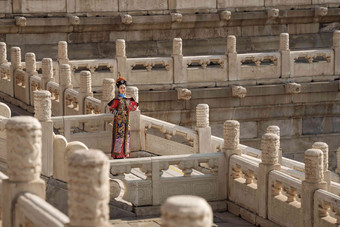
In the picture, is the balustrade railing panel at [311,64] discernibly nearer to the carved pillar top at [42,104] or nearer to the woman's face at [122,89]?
the woman's face at [122,89]

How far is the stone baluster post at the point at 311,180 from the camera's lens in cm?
1388

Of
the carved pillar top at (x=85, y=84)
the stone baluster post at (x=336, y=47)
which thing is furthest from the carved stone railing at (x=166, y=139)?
the stone baluster post at (x=336, y=47)

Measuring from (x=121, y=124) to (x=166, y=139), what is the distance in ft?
5.17

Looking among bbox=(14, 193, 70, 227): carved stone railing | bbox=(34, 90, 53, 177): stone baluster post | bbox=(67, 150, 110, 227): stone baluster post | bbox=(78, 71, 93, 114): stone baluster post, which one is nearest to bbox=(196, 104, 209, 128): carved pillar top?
bbox=(78, 71, 93, 114): stone baluster post

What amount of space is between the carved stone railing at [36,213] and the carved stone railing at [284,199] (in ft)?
18.4

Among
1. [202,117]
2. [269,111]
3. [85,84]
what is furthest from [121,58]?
[202,117]

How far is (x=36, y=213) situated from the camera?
30.7 ft

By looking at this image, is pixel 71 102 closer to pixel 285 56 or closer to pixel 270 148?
pixel 285 56

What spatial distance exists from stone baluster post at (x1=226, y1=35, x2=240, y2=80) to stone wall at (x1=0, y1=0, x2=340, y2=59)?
11.9 feet

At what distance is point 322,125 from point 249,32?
5.06m

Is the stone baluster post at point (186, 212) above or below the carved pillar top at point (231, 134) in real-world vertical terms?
above

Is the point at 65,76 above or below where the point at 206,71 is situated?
above

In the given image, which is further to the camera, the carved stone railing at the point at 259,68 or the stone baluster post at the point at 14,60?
the carved stone railing at the point at 259,68

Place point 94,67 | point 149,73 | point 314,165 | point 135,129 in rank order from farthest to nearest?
point 149,73, point 94,67, point 135,129, point 314,165
